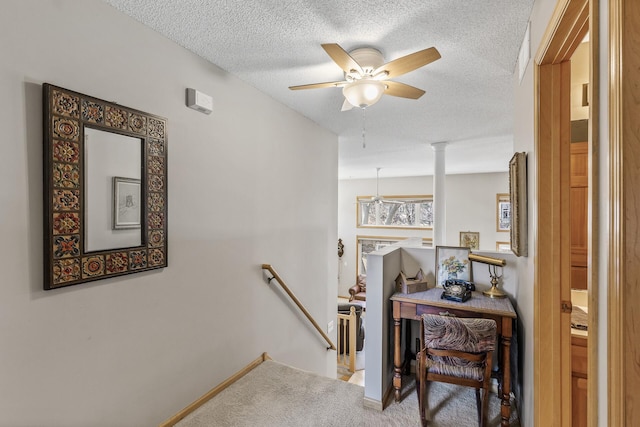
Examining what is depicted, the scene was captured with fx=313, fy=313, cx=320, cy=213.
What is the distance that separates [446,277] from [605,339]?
78.3 inches

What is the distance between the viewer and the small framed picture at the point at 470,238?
769 cm

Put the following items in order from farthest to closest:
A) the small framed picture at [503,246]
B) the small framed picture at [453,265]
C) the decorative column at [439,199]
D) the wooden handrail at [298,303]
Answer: the small framed picture at [503,246] → the decorative column at [439,199] → the wooden handrail at [298,303] → the small framed picture at [453,265]

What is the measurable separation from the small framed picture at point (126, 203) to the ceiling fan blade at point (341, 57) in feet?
4.10

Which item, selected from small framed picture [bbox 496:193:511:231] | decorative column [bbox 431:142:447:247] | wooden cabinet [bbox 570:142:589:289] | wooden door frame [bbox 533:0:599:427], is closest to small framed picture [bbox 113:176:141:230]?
wooden door frame [bbox 533:0:599:427]

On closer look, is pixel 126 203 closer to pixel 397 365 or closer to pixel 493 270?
pixel 397 365

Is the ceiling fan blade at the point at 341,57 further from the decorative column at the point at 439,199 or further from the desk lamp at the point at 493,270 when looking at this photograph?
the decorative column at the point at 439,199

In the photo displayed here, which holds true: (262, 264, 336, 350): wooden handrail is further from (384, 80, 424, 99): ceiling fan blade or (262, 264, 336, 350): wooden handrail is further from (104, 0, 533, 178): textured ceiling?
(384, 80, 424, 99): ceiling fan blade

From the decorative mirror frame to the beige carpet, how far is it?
1138 mm

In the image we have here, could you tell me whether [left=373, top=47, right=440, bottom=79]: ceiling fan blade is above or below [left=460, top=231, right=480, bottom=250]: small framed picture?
above

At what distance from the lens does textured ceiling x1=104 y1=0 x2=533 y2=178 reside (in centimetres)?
160

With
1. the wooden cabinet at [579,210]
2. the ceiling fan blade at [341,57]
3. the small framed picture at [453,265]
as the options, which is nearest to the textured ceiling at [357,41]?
the ceiling fan blade at [341,57]

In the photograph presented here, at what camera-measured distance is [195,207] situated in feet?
6.95

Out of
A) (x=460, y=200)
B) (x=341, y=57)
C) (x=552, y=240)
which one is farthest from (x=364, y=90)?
(x=460, y=200)

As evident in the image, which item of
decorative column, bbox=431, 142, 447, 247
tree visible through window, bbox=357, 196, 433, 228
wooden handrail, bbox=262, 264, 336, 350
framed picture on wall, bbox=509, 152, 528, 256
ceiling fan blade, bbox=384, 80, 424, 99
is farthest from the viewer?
tree visible through window, bbox=357, 196, 433, 228
